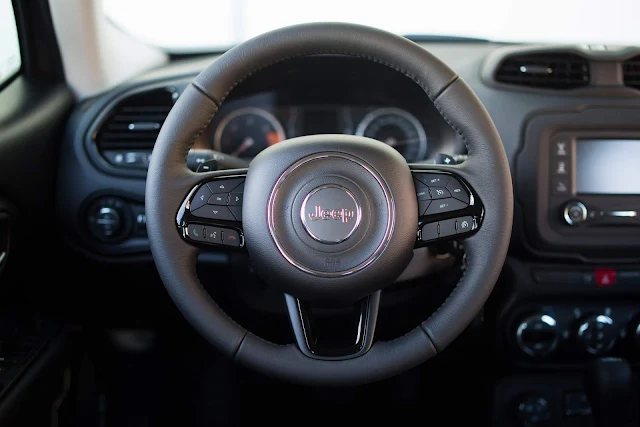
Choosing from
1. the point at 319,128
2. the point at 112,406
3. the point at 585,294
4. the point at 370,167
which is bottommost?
the point at 112,406

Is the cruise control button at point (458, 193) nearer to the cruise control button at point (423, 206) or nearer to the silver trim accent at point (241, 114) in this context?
the cruise control button at point (423, 206)

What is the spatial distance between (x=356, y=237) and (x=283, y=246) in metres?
0.10

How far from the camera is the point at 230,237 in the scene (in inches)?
37.2

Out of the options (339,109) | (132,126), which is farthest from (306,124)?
(132,126)

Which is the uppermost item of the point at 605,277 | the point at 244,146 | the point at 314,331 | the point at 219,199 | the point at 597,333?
the point at 219,199

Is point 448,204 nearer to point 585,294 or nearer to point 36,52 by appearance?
point 585,294

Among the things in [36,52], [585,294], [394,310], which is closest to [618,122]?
[585,294]

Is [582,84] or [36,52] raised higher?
[36,52]

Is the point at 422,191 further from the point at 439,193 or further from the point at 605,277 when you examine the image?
the point at 605,277

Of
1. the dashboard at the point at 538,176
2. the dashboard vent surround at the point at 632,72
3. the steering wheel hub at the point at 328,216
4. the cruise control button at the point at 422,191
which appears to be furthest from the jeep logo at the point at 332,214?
the dashboard vent surround at the point at 632,72

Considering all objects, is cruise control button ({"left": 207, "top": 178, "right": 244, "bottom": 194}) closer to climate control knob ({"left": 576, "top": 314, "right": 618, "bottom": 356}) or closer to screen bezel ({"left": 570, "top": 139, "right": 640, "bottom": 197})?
screen bezel ({"left": 570, "top": 139, "right": 640, "bottom": 197})

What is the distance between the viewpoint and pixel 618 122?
1.32m

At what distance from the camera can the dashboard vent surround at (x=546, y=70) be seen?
134 centimetres

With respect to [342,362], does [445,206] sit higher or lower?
higher
